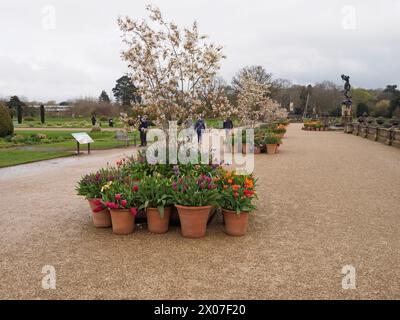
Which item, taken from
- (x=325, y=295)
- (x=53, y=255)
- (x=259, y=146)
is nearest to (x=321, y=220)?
(x=325, y=295)

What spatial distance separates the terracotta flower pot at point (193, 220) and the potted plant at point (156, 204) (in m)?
0.25

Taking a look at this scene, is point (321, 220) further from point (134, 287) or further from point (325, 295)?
point (134, 287)

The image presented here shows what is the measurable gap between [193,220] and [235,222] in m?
0.59

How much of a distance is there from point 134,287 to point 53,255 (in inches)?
55.5

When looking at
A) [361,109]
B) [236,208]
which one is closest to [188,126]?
[236,208]

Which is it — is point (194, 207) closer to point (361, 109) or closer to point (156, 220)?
point (156, 220)

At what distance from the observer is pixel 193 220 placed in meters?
4.98

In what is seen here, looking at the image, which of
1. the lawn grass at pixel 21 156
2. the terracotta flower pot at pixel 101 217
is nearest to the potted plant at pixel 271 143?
the lawn grass at pixel 21 156

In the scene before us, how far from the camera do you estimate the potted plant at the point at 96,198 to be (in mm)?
5359

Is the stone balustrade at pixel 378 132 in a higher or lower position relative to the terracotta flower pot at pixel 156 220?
higher

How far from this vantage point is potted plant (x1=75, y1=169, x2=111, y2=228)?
17.6ft

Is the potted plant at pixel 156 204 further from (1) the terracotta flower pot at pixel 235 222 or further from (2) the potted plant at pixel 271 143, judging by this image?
(2) the potted plant at pixel 271 143

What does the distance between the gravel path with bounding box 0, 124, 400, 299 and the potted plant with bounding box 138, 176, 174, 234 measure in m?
0.17

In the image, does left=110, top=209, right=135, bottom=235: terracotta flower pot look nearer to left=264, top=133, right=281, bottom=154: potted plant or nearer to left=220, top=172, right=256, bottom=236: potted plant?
left=220, top=172, right=256, bottom=236: potted plant
